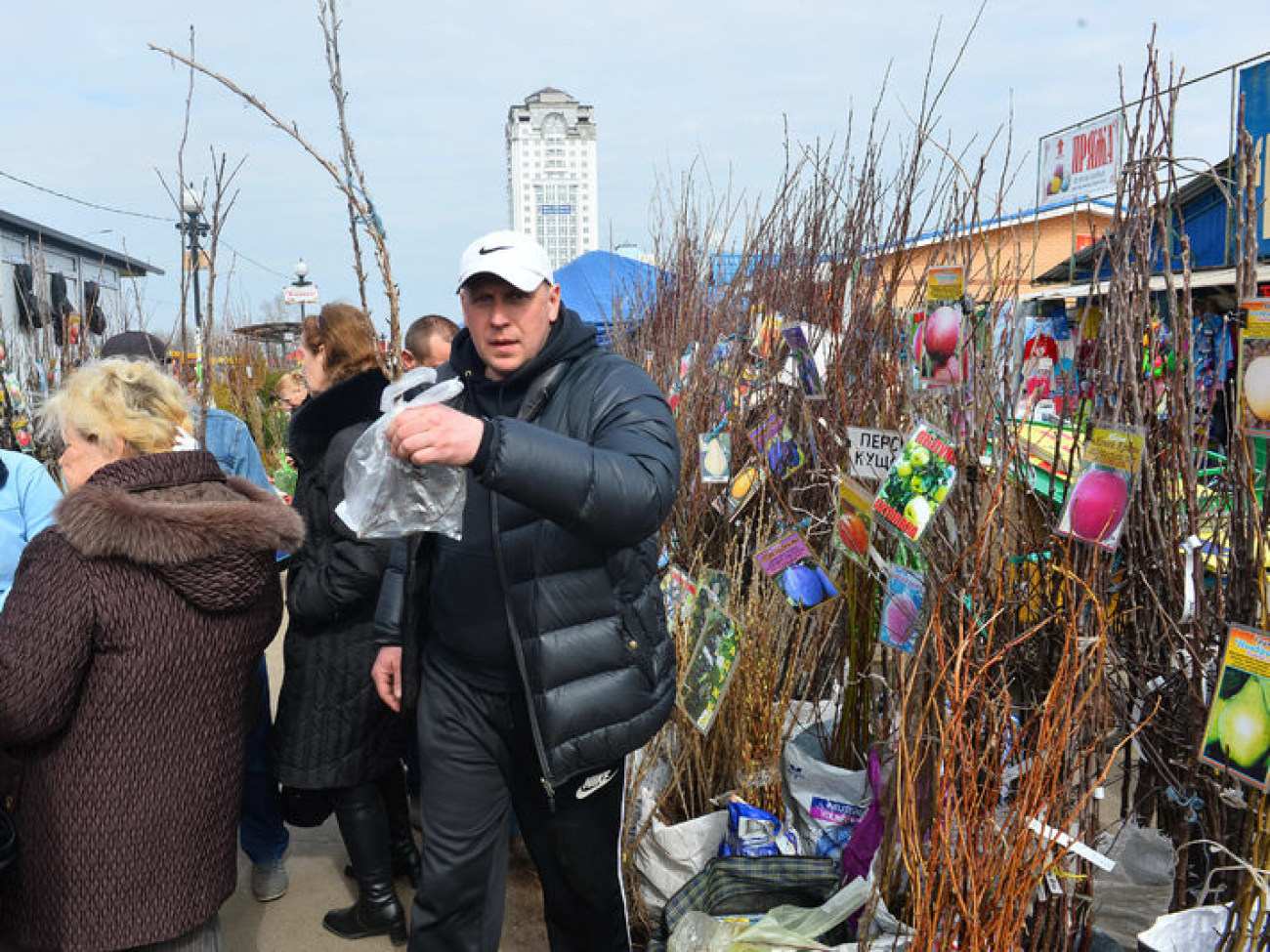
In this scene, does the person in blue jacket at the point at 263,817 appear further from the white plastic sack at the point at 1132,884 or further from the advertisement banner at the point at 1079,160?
the advertisement banner at the point at 1079,160

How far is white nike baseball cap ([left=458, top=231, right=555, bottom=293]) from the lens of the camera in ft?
5.46

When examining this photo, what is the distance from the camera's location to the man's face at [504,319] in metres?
1.71

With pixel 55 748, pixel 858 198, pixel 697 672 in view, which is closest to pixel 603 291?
pixel 858 198

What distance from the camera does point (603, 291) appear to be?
9508 mm

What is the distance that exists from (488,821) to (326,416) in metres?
1.09

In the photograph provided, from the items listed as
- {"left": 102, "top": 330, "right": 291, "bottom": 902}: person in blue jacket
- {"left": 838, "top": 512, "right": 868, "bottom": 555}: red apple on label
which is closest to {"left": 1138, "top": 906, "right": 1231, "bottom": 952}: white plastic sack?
{"left": 838, "top": 512, "right": 868, "bottom": 555}: red apple on label

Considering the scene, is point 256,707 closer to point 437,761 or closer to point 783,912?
point 437,761

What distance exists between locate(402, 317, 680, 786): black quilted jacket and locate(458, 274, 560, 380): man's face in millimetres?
91

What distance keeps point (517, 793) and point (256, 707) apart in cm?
61

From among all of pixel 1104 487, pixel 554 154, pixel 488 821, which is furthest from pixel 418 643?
pixel 554 154

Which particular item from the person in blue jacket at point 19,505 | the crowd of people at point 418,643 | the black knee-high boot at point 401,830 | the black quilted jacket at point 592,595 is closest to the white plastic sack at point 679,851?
the crowd of people at point 418,643

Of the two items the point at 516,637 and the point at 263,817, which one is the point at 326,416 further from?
the point at 263,817

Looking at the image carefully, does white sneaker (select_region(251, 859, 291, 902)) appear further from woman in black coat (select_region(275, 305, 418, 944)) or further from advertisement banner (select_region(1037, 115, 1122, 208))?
advertisement banner (select_region(1037, 115, 1122, 208))

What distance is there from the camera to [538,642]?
1.64 meters
